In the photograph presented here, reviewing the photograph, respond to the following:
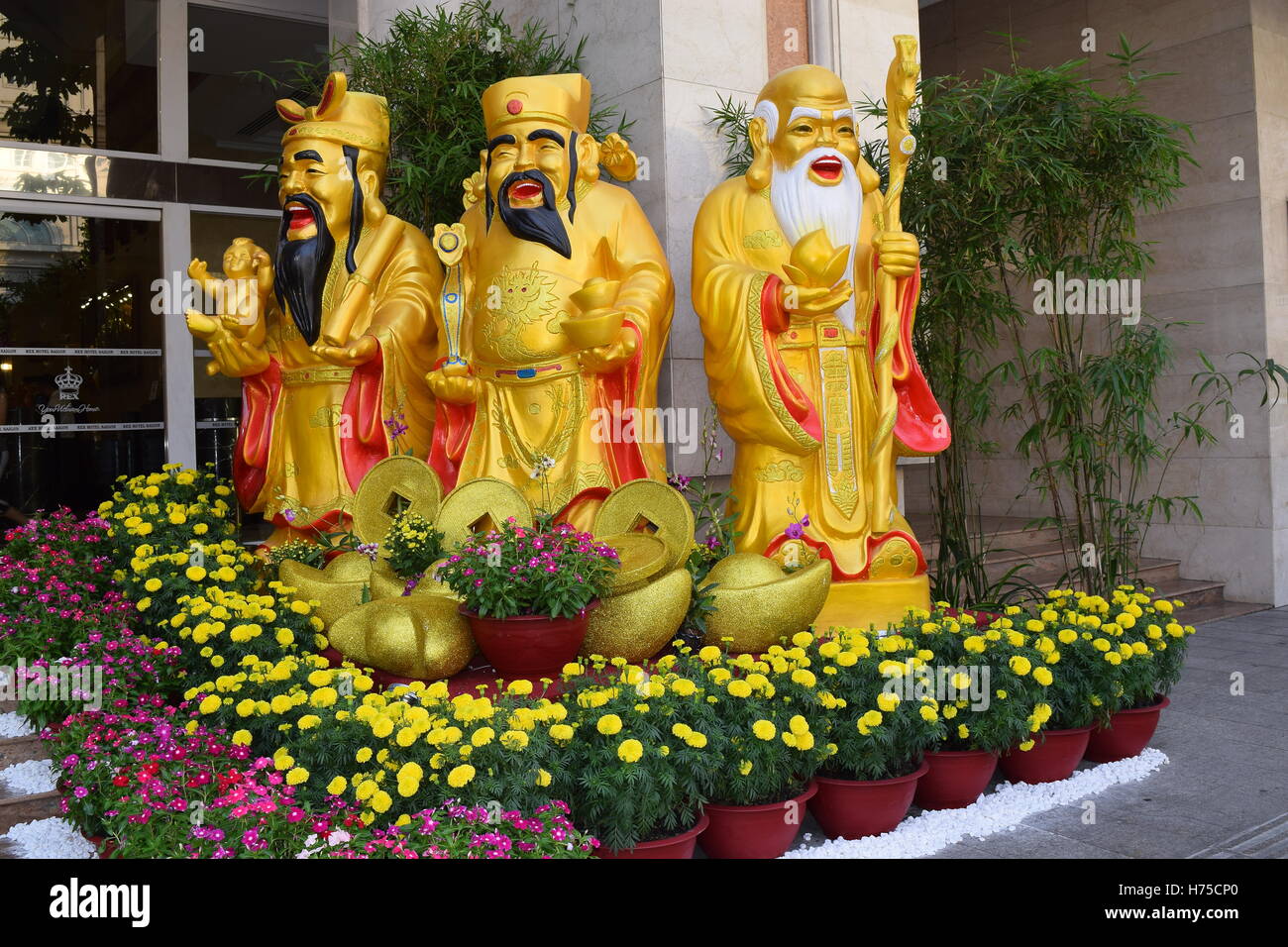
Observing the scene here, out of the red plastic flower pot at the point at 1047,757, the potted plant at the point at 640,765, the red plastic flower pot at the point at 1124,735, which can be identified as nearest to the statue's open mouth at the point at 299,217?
the potted plant at the point at 640,765

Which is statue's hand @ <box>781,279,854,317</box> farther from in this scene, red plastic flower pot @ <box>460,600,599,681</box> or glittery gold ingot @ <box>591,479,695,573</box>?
red plastic flower pot @ <box>460,600,599,681</box>

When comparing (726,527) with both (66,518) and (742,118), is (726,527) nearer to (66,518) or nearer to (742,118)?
(742,118)

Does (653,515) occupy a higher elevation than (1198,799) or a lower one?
higher

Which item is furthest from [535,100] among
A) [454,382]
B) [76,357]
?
[76,357]

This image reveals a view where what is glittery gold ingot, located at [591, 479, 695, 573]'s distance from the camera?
351 cm

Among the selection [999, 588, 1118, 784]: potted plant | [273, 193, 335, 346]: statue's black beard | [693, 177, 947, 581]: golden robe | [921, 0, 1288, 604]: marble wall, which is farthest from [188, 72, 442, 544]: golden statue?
[921, 0, 1288, 604]: marble wall

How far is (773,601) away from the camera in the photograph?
3.44 m

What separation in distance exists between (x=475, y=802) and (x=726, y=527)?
6.41 feet

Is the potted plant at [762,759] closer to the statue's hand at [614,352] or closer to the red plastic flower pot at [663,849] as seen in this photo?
the red plastic flower pot at [663,849]

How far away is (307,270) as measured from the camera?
434cm

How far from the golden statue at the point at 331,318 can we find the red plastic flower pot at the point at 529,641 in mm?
1469

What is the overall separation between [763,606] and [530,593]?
0.82m

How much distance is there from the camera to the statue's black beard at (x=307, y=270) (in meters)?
4.33

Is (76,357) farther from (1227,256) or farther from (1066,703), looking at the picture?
(1227,256)
